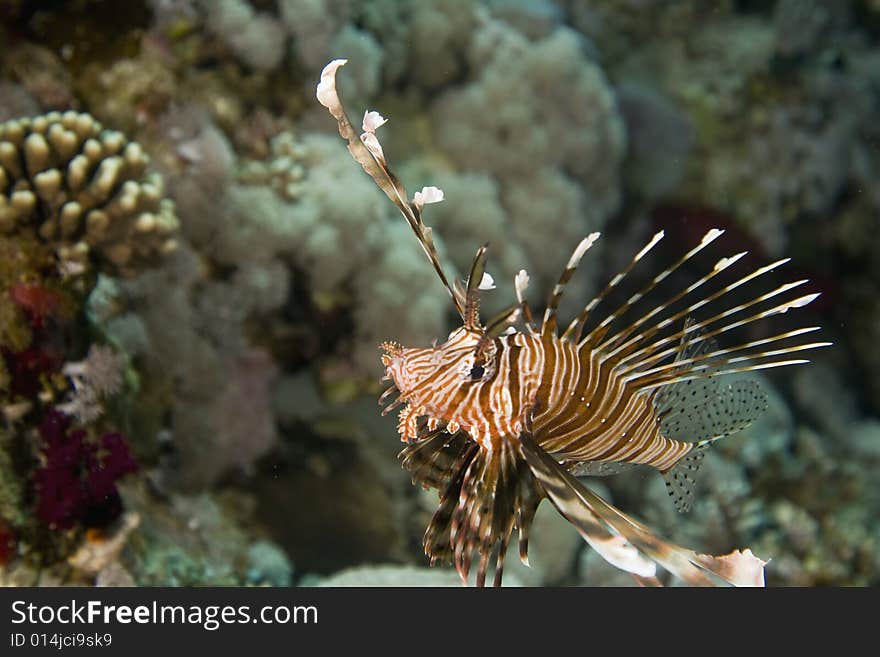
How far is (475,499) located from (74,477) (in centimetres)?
188

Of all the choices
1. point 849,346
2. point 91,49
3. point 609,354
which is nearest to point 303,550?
point 609,354

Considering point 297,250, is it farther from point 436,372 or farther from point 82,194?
point 436,372

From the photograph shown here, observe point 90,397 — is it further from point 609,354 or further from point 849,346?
point 849,346

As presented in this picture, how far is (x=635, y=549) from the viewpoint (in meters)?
1.73

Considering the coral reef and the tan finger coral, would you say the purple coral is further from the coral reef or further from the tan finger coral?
the tan finger coral

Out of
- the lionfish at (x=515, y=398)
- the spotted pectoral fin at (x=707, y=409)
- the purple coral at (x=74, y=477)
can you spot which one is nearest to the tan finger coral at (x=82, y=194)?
the purple coral at (x=74, y=477)

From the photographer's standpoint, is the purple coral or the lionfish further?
the purple coral

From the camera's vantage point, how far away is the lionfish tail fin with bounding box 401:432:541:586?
211 centimetres

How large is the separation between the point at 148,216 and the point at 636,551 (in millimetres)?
2937

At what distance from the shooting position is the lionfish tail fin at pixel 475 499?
2109 mm

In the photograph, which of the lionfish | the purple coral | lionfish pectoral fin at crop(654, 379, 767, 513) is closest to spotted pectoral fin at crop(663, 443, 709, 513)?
lionfish pectoral fin at crop(654, 379, 767, 513)

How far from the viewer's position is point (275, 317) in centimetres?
500

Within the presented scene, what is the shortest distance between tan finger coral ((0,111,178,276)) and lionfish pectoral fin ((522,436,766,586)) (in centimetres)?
259

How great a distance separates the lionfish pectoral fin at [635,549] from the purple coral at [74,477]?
6.72ft
